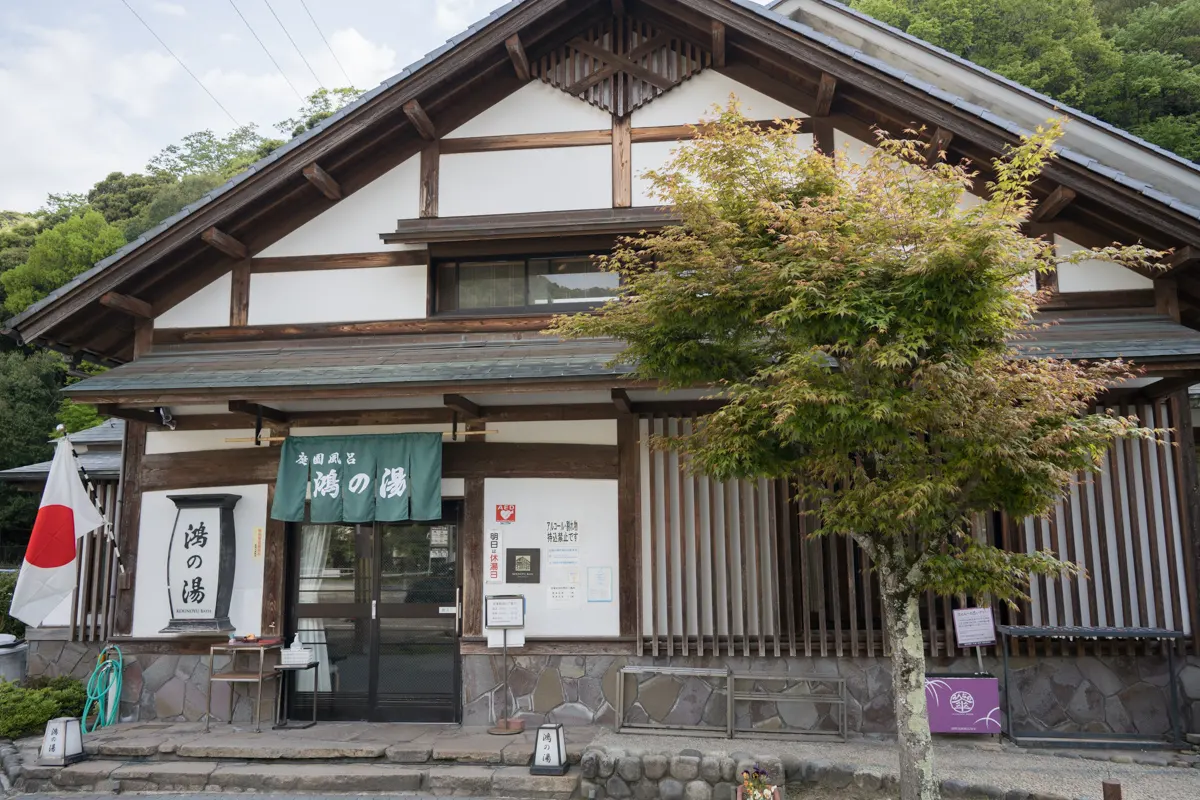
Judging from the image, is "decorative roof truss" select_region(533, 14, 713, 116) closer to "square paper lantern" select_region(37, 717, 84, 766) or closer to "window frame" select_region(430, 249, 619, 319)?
"window frame" select_region(430, 249, 619, 319)

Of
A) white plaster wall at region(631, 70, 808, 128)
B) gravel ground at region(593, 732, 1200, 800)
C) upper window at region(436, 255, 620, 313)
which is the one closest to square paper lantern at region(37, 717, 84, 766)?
gravel ground at region(593, 732, 1200, 800)

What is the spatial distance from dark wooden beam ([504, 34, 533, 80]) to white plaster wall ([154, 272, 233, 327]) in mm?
3987

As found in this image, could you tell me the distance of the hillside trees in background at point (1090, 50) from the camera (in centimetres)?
2191

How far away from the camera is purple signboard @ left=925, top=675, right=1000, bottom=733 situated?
7.30 meters

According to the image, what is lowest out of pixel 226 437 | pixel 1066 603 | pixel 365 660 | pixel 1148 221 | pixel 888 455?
pixel 365 660

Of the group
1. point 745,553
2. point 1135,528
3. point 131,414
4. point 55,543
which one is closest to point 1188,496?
point 1135,528

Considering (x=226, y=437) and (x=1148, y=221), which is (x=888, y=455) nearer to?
(x=1148, y=221)

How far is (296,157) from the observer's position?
28.5ft

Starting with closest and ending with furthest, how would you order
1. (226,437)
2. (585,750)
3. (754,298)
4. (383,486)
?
(754,298)
(585,750)
(383,486)
(226,437)

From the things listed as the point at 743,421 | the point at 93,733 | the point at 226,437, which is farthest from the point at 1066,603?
the point at 93,733

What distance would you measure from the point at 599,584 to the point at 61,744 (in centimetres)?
506

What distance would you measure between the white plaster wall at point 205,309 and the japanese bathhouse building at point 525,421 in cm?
4

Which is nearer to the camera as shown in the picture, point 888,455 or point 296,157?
point 888,455

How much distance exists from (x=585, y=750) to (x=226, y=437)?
16.9 feet
